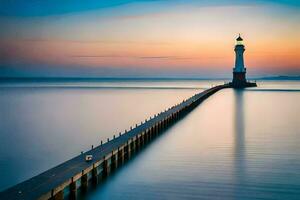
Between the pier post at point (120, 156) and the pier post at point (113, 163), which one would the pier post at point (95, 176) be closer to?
Result: the pier post at point (113, 163)

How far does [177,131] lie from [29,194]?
16743 mm

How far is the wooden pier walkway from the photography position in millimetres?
9406

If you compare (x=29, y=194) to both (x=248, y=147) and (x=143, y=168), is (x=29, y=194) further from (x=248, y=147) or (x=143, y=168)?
(x=248, y=147)

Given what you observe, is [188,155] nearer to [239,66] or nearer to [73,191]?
[73,191]

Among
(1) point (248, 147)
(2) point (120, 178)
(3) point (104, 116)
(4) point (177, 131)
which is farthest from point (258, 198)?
(3) point (104, 116)

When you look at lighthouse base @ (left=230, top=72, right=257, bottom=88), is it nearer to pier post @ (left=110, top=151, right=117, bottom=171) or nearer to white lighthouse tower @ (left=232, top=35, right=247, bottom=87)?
A: white lighthouse tower @ (left=232, top=35, right=247, bottom=87)

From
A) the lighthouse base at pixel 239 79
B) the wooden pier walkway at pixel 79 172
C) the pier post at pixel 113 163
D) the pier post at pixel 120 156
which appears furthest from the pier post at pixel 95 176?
the lighthouse base at pixel 239 79

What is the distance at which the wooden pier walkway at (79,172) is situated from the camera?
30.9ft

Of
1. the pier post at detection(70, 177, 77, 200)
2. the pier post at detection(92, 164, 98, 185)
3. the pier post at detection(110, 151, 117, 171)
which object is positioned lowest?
the pier post at detection(70, 177, 77, 200)

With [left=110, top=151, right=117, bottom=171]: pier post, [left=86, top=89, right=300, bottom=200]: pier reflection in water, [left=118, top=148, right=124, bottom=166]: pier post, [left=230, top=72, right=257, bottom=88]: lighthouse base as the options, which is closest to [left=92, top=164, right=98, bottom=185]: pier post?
→ [left=86, top=89, right=300, bottom=200]: pier reflection in water

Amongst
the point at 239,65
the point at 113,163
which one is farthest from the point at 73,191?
the point at 239,65

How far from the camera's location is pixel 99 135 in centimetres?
2683

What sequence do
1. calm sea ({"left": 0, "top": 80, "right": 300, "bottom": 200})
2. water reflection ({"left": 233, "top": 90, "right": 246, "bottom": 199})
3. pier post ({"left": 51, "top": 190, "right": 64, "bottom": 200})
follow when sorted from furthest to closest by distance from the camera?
1. water reflection ({"left": 233, "top": 90, "right": 246, "bottom": 199})
2. calm sea ({"left": 0, "top": 80, "right": 300, "bottom": 200})
3. pier post ({"left": 51, "top": 190, "right": 64, "bottom": 200})

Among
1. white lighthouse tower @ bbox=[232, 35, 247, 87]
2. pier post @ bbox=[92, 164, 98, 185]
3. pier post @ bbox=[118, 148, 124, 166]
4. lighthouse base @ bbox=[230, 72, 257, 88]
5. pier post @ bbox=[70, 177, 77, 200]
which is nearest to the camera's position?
pier post @ bbox=[70, 177, 77, 200]
